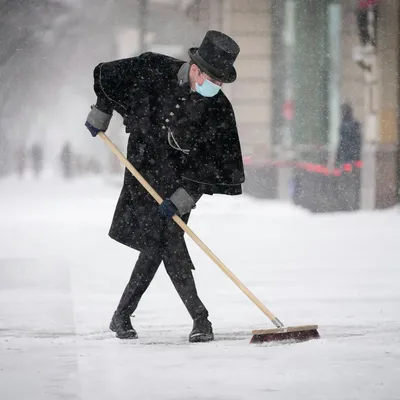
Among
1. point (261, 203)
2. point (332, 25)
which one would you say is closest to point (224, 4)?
point (332, 25)

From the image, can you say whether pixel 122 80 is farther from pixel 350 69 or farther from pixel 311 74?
pixel 311 74

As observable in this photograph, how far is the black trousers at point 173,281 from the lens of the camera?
616 centimetres

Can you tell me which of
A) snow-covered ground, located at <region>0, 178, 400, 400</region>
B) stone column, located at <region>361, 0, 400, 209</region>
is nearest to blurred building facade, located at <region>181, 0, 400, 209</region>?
stone column, located at <region>361, 0, 400, 209</region>

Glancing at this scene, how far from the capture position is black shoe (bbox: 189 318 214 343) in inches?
241

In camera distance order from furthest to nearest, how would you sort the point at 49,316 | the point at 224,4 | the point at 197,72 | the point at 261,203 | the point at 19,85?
the point at 19,85 → the point at 224,4 → the point at 261,203 → the point at 49,316 → the point at 197,72

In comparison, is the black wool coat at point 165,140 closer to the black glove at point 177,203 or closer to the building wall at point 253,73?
the black glove at point 177,203

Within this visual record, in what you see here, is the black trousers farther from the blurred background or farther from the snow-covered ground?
the blurred background

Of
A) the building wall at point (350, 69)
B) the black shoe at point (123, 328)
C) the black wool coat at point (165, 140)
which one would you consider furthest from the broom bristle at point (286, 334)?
the building wall at point (350, 69)

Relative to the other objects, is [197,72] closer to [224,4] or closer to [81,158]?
[224,4]

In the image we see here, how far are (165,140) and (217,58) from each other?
0.50 m

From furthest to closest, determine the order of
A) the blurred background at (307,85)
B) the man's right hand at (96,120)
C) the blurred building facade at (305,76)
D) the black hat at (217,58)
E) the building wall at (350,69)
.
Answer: the building wall at (350,69)
the blurred building facade at (305,76)
the blurred background at (307,85)
the man's right hand at (96,120)
the black hat at (217,58)

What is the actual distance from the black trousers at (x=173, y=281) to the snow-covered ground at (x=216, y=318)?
0.58 ft

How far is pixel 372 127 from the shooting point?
18.1 meters

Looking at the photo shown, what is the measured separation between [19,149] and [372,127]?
36.0 m
